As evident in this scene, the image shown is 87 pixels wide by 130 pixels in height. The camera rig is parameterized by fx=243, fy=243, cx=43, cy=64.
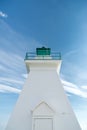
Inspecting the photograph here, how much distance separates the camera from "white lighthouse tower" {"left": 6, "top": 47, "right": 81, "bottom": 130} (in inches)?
623

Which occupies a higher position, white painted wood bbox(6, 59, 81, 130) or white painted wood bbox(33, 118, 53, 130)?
white painted wood bbox(6, 59, 81, 130)

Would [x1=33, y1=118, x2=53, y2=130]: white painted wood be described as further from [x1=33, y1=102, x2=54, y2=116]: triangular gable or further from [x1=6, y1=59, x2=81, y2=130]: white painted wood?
[x1=33, y1=102, x2=54, y2=116]: triangular gable

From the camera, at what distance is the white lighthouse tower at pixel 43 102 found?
15828 millimetres

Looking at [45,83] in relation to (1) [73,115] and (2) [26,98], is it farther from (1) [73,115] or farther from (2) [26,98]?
(1) [73,115]

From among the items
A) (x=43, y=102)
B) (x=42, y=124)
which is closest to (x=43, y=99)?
(x=43, y=102)

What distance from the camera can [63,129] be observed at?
1577 centimetres

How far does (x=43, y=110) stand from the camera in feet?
52.5

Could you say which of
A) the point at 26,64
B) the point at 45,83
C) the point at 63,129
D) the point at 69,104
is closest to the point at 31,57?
the point at 26,64

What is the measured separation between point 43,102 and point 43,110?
1.72 feet

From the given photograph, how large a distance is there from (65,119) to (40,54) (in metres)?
5.34

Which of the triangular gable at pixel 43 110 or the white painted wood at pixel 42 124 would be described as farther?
the triangular gable at pixel 43 110

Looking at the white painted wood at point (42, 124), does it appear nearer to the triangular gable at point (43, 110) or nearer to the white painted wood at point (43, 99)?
the white painted wood at point (43, 99)

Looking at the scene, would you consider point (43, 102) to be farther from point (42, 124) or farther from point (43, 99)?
point (42, 124)

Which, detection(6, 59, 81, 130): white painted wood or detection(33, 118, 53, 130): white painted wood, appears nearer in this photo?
detection(33, 118, 53, 130): white painted wood
